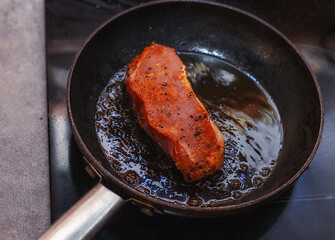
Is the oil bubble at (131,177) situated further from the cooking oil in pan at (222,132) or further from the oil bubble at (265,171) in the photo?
the oil bubble at (265,171)

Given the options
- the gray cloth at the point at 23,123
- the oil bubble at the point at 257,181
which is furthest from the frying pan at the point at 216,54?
the gray cloth at the point at 23,123

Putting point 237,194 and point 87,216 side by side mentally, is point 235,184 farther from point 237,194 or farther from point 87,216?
point 87,216

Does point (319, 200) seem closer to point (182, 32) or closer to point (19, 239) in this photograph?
point (182, 32)

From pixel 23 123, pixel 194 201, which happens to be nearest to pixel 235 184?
pixel 194 201

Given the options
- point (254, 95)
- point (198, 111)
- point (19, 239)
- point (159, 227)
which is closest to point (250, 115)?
point (254, 95)

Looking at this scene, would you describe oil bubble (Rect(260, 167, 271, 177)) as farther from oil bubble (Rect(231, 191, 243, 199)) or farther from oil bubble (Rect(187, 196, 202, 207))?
oil bubble (Rect(187, 196, 202, 207))
